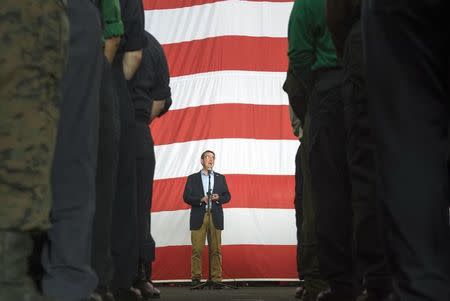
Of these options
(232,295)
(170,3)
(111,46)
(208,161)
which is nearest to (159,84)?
(111,46)

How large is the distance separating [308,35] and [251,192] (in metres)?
3.72

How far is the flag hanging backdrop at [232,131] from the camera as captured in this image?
5.87 metres

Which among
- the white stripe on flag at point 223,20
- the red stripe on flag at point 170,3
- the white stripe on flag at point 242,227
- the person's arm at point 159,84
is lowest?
the white stripe on flag at point 242,227

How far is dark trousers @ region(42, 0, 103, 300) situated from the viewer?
1091 millimetres

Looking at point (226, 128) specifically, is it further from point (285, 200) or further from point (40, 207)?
point (40, 207)

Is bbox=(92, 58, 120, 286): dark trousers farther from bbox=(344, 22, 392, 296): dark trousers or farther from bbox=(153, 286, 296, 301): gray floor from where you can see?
bbox=(153, 286, 296, 301): gray floor

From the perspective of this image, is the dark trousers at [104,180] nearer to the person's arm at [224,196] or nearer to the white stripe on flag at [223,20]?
the person's arm at [224,196]

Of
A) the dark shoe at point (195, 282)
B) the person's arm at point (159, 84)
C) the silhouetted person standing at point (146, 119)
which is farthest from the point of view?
the dark shoe at point (195, 282)

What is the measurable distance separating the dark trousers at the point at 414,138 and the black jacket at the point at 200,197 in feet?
15.7

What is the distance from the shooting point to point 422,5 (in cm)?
86

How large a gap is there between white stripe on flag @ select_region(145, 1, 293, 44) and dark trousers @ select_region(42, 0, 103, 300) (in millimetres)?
4926

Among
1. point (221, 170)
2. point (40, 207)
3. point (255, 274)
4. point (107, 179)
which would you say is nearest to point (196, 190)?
point (221, 170)

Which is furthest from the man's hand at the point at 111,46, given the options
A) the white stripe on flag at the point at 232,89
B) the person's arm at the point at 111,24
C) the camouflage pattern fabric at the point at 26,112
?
the white stripe on flag at the point at 232,89

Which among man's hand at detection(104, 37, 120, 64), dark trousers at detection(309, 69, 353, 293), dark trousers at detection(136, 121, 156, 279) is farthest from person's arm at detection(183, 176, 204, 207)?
man's hand at detection(104, 37, 120, 64)
